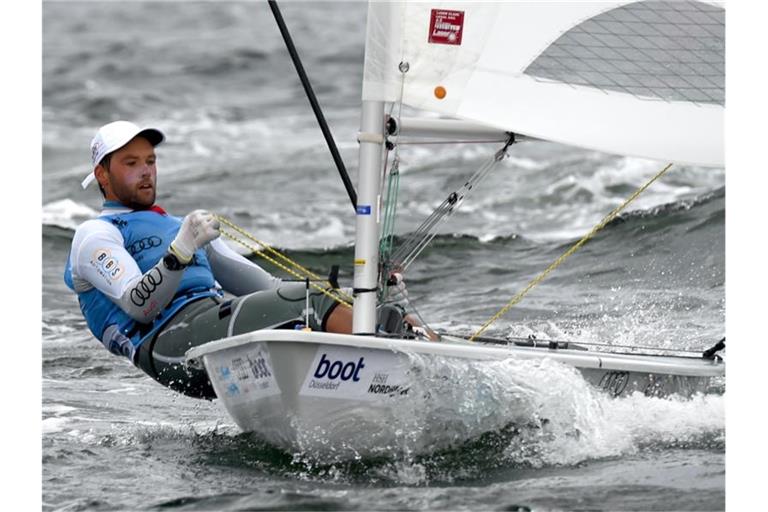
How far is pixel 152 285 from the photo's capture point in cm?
446

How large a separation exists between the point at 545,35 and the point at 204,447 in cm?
188

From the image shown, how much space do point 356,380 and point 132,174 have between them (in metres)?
1.31

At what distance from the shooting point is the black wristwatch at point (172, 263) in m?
4.39

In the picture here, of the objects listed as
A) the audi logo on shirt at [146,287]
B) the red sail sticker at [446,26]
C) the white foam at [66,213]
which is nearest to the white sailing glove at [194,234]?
the audi logo on shirt at [146,287]

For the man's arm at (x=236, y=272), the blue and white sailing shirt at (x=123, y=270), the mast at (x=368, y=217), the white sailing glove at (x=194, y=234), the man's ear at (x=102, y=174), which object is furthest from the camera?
the man's arm at (x=236, y=272)

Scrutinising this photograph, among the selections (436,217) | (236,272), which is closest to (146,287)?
(236,272)

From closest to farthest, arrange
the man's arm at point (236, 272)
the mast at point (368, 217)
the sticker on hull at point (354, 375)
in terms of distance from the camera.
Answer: the sticker on hull at point (354, 375) → the mast at point (368, 217) → the man's arm at point (236, 272)

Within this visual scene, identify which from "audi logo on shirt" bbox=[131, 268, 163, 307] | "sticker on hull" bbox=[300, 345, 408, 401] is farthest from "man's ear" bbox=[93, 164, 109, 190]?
"sticker on hull" bbox=[300, 345, 408, 401]

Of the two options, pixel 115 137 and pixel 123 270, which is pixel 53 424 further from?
pixel 115 137

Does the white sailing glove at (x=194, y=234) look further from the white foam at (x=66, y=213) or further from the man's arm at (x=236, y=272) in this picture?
the white foam at (x=66, y=213)

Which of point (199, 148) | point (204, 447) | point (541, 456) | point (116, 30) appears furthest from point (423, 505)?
point (116, 30)

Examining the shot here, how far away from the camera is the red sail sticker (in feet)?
13.8

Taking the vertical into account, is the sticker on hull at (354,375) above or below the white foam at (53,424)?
above

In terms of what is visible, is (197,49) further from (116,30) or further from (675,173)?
(675,173)
